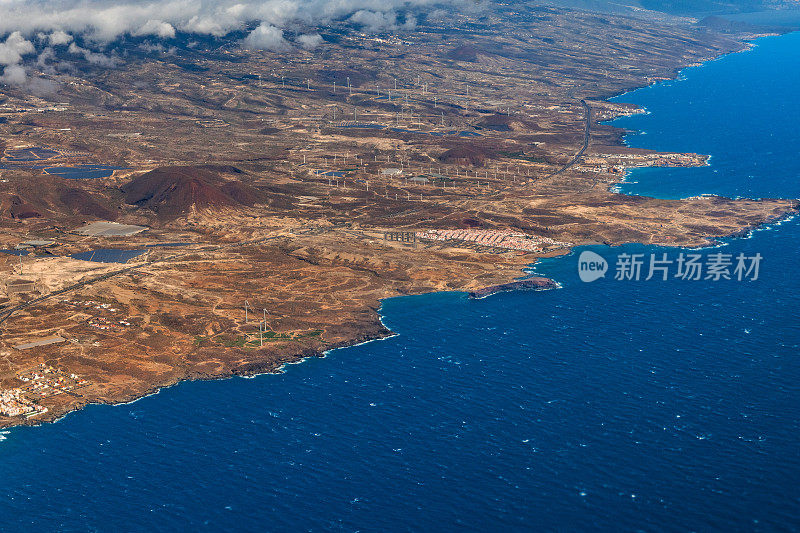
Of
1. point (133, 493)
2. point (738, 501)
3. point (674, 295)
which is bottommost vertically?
point (133, 493)

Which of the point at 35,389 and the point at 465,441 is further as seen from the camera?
the point at 35,389

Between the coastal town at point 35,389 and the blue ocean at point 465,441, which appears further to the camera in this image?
the coastal town at point 35,389

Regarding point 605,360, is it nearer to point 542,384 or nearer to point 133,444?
point 542,384

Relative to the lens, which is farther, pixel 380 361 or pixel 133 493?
pixel 380 361

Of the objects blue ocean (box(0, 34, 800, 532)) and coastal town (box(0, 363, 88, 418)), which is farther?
coastal town (box(0, 363, 88, 418))

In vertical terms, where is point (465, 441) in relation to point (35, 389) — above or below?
above

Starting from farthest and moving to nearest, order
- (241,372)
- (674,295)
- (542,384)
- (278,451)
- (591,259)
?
(591,259) → (674,295) → (241,372) → (542,384) → (278,451)

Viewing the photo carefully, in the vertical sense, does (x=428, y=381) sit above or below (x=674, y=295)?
below

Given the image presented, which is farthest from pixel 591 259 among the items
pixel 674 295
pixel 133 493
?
pixel 133 493
